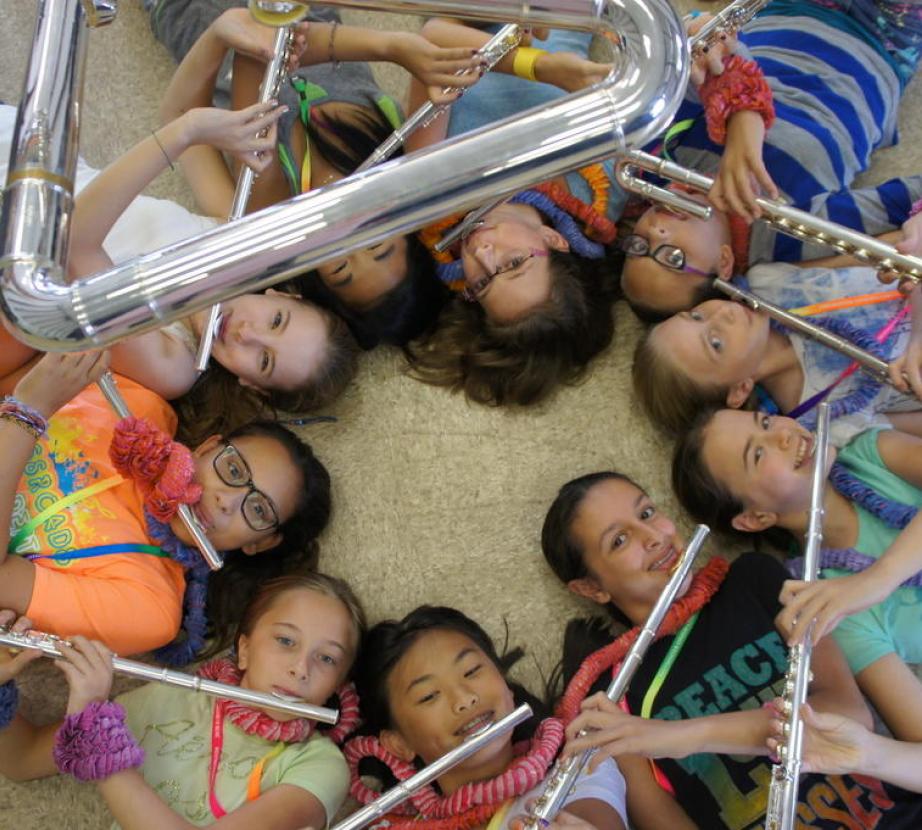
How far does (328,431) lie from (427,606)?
267 mm

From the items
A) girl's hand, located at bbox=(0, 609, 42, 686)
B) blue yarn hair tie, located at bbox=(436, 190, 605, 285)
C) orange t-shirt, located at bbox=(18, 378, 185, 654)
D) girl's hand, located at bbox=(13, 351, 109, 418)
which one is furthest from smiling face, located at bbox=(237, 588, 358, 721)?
blue yarn hair tie, located at bbox=(436, 190, 605, 285)

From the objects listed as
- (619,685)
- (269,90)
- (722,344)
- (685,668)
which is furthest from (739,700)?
(269,90)

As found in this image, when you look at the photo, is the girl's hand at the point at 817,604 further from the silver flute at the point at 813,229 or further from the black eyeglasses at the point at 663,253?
the black eyeglasses at the point at 663,253

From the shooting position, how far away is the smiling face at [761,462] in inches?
38.8

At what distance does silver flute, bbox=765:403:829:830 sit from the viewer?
2.40ft

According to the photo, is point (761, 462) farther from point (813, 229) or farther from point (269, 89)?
point (269, 89)

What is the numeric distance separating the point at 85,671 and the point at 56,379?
29 cm

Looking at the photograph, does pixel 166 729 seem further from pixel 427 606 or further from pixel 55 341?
pixel 55 341

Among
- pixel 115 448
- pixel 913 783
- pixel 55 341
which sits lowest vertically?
pixel 913 783

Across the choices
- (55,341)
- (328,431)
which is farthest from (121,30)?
(55,341)

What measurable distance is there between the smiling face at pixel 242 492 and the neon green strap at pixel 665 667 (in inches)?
17.9

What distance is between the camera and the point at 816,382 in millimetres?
1065

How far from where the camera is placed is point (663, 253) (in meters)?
1.09

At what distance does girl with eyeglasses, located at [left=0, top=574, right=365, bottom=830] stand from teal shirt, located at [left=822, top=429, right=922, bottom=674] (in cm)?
53
